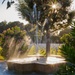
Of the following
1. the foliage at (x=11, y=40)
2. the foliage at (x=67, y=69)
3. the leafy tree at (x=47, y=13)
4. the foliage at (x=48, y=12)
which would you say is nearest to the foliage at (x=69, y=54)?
the foliage at (x=67, y=69)

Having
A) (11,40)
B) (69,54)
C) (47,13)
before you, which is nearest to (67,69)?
(69,54)

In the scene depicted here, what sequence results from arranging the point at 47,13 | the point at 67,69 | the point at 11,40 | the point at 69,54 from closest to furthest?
the point at 69,54
the point at 67,69
the point at 11,40
the point at 47,13

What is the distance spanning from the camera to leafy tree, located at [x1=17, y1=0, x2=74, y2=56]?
17.4m

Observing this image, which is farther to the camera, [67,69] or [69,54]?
[67,69]

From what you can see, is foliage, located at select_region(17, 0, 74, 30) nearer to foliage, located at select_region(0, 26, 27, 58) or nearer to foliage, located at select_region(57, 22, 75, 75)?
foliage, located at select_region(0, 26, 27, 58)

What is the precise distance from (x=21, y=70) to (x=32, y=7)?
27.5ft

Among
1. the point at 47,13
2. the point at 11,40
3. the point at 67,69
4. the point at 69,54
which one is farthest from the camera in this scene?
the point at 47,13

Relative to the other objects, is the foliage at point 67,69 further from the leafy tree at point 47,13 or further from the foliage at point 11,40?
the leafy tree at point 47,13

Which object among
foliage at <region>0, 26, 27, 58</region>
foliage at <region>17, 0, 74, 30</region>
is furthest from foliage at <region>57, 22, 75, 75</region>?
foliage at <region>17, 0, 74, 30</region>

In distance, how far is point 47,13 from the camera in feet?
57.3

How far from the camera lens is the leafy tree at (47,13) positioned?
1736cm

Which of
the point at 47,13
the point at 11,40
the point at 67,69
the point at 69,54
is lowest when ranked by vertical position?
the point at 67,69

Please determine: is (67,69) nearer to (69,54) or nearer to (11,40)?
(69,54)

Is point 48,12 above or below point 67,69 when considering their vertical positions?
above
